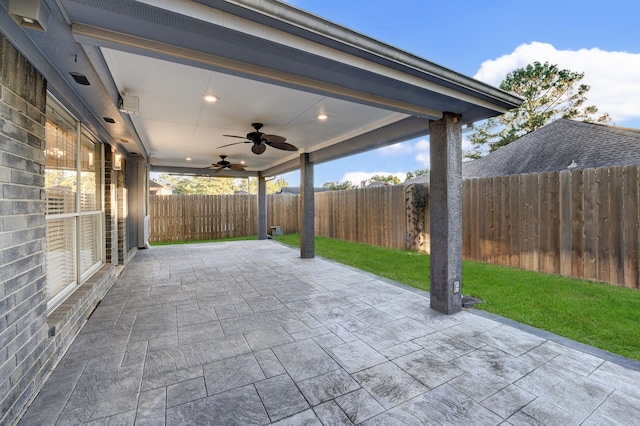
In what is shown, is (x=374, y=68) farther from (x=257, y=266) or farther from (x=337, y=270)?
(x=257, y=266)

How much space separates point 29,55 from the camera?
5.97ft

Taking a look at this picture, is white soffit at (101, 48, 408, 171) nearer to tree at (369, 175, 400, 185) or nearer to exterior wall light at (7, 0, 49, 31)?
exterior wall light at (7, 0, 49, 31)

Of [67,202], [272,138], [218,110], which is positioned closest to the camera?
[67,202]

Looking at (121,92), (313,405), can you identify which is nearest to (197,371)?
(313,405)

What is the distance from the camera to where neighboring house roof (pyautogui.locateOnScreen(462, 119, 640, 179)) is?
260 inches

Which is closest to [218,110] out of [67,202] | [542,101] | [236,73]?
[236,73]

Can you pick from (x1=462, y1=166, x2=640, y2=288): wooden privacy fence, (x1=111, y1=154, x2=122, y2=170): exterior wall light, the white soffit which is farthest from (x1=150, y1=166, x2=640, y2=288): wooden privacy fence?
(x1=111, y1=154, x2=122, y2=170): exterior wall light

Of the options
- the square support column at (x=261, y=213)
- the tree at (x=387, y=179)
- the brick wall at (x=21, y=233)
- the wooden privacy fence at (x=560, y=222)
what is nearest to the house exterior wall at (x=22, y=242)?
the brick wall at (x=21, y=233)

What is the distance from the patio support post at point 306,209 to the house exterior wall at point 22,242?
4.79 m

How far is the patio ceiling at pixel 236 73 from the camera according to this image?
162 centimetres

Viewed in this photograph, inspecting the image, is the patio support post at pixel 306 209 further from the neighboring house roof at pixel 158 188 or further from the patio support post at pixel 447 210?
the neighboring house roof at pixel 158 188

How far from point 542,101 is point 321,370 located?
1612 cm

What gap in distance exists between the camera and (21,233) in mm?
1811

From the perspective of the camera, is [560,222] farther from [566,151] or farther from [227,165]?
[227,165]
